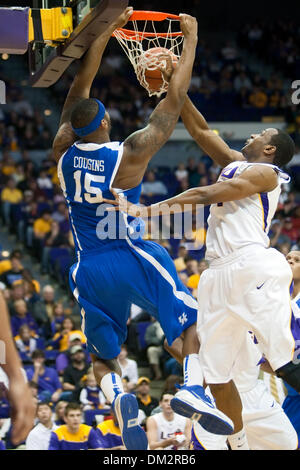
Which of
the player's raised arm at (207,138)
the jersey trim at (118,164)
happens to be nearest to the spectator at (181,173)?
the player's raised arm at (207,138)

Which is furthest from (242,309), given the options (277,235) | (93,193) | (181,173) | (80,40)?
(181,173)

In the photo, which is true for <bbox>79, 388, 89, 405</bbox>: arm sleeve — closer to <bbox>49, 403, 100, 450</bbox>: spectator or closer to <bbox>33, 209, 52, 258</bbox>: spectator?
<bbox>49, 403, 100, 450</bbox>: spectator

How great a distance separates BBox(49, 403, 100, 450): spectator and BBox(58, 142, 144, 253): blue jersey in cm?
376

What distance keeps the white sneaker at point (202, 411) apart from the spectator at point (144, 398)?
16.4ft

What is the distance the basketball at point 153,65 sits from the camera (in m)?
6.05

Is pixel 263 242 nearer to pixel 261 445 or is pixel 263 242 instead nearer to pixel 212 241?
pixel 212 241

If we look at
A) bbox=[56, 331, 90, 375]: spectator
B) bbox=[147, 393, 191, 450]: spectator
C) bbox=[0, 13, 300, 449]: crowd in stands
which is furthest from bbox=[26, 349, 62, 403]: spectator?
bbox=[147, 393, 191, 450]: spectator

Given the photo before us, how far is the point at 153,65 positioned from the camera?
6.06 m

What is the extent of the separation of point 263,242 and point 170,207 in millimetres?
842

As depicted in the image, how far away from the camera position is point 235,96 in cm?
2064

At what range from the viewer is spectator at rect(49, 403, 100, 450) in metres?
9.16

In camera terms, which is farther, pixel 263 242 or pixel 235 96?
pixel 235 96

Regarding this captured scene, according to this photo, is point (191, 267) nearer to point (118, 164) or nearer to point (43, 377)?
point (43, 377)
